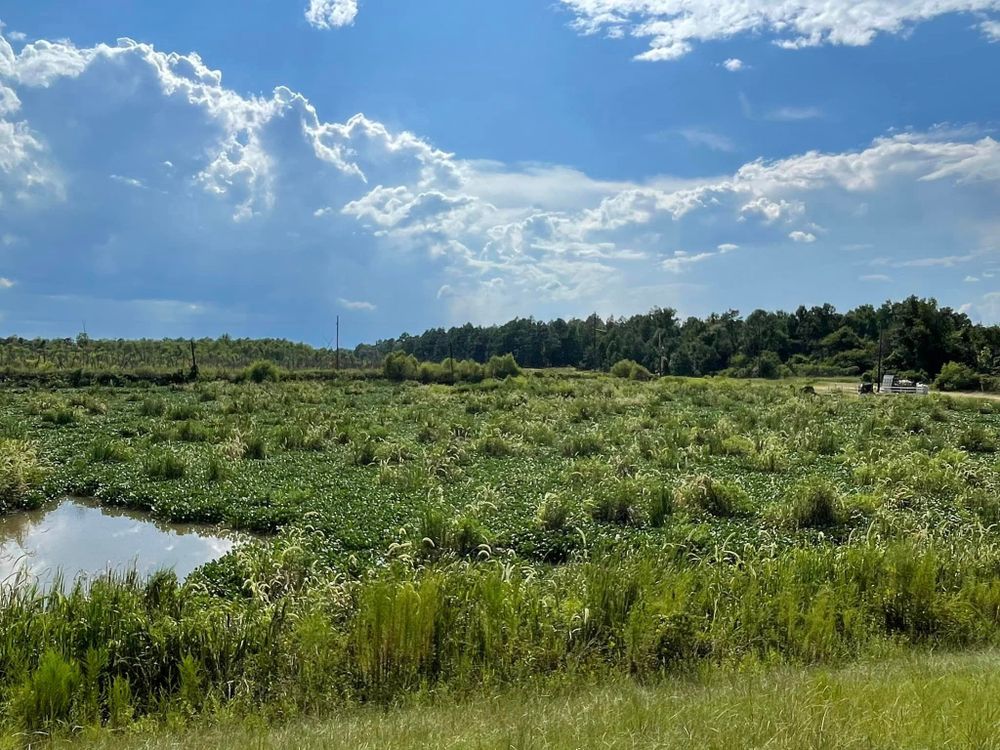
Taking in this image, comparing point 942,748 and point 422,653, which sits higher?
point 942,748

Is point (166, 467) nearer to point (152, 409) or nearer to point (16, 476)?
point (16, 476)

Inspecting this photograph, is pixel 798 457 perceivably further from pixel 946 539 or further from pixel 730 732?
pixel 730 732

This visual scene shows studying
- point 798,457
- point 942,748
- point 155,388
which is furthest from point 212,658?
point 155,388

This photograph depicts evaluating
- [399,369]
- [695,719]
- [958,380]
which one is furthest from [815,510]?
[958,380]

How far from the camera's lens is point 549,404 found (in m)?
30.4

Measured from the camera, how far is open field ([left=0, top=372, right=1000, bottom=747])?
17.0ft

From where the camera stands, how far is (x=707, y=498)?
11.3 metres

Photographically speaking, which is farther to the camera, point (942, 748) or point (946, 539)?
point (946, 539)

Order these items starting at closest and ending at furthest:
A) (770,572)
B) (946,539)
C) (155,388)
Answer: (770,572), (946,539), (155,388)

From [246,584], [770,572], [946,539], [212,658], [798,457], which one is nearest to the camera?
[212,658]

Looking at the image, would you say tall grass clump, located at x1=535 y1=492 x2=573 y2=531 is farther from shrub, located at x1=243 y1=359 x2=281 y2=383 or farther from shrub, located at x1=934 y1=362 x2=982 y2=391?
shrub, located at x1=934 y1=362 x2=982 y2=391

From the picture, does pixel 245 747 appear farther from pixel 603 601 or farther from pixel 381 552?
pixel 381 552

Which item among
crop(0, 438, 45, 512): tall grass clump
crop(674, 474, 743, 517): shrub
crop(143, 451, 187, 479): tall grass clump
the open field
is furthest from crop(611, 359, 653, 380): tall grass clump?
crop(0, 438, 45, 512): tall grass clump

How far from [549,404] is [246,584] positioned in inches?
927
